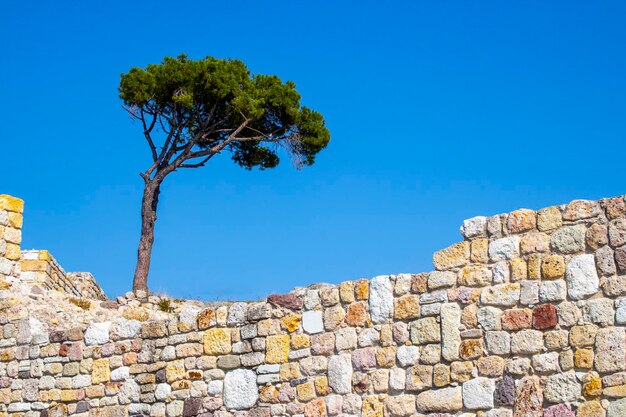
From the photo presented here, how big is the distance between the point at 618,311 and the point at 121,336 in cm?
571

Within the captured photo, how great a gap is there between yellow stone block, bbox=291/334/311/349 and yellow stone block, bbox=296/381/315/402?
0.37 m

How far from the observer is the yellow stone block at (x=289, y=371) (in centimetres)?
924

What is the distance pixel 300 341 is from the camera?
30.4 ft

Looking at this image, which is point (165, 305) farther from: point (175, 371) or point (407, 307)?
point (407, 307)

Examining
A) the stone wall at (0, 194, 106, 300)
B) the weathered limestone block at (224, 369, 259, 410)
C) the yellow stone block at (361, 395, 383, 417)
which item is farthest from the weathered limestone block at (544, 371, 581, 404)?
the stone wall at (0, 194, 106, 300)

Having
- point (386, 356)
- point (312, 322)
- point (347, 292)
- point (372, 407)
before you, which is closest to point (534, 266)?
point (386, 356)

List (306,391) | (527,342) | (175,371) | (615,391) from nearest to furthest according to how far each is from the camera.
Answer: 1. (615,391)
2. (527,342)
3. (306,391)
4. (175,371)

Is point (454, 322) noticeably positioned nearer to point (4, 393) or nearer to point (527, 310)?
point (527, 310)

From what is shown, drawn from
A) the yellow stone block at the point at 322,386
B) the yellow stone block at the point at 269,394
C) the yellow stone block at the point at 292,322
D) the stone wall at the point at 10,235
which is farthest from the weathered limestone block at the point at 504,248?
the stone wall at the point at 10,235

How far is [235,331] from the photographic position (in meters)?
9.80

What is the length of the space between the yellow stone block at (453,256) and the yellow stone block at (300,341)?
158 cm

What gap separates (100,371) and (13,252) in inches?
115

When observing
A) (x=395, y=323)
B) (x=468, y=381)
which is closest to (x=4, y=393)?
(x=395, y=323)

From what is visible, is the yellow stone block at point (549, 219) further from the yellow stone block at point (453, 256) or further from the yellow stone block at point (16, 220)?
the yellow stone block at point (16, 220)
